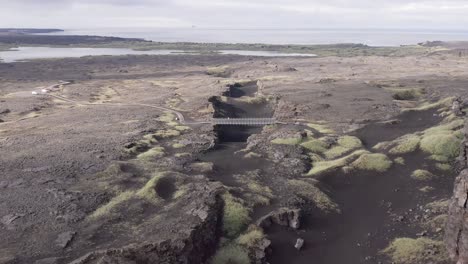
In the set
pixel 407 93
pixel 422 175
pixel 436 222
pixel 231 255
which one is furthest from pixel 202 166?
pixel 407 93

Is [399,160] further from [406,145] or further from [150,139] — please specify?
[150,139]

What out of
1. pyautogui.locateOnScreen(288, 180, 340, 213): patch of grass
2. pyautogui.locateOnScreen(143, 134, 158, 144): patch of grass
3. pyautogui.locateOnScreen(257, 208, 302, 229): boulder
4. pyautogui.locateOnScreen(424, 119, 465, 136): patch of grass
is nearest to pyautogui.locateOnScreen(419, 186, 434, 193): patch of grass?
pyautogui.locateOnScreen(288, 180, 340, 213): patch of grass

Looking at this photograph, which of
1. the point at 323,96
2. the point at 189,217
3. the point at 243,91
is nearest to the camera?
the point at 189,217

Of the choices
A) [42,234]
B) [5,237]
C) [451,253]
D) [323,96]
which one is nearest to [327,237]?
[451,253]

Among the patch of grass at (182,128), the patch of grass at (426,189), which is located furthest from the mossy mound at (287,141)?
the patch of grass at (426,189)

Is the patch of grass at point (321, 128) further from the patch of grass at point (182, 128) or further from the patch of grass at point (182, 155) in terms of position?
the patch of grass at point (182, 155)

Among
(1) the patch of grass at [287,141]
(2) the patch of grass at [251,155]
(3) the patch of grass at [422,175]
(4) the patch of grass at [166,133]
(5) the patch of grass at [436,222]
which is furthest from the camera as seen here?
(4) the patch of grass at [166,133]

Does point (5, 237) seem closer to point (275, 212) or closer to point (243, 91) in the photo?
point (275, 212)
